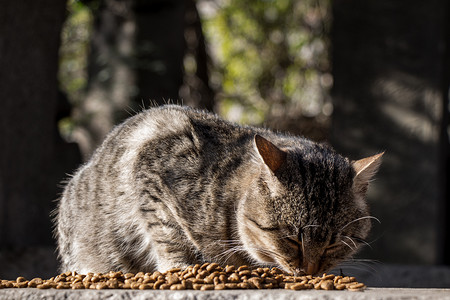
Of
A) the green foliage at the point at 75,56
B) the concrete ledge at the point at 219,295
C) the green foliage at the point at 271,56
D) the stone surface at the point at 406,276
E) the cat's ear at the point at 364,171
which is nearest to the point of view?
the concrete ledge at the point at 219,295

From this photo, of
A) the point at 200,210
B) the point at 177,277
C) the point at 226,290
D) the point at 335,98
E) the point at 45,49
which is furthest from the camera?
the point at 335,98

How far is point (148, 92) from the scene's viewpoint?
6777 mm

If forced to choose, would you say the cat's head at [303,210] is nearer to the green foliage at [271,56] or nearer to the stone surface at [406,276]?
the stone surface at [406,276]

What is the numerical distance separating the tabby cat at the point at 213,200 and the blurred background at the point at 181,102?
159 cm

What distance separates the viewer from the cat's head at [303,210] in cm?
296

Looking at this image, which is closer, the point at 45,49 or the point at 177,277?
the point at 177,277

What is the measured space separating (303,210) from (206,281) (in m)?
0.65

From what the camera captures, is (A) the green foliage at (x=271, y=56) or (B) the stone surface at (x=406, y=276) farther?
(A) the green foliage at (x=271, y=56)

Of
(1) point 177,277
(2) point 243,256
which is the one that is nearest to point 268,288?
(1) point 177,277

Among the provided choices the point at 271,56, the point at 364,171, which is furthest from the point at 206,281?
the point at 271,56

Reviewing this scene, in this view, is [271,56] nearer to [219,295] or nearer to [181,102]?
[181,102]

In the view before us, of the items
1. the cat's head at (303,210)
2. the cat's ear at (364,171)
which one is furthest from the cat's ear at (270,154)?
the cat's ear at (364,171)

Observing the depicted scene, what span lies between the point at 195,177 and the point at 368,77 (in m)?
3.82

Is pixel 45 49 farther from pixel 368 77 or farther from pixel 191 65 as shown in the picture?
pixel 191 65
